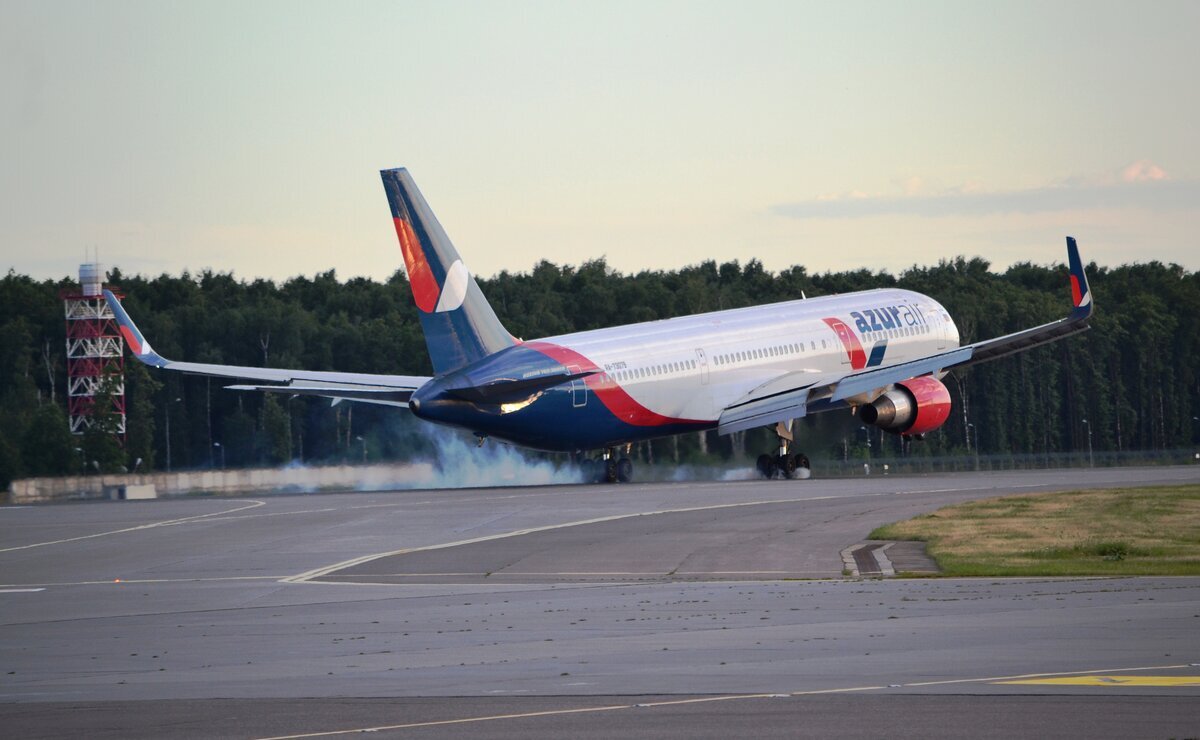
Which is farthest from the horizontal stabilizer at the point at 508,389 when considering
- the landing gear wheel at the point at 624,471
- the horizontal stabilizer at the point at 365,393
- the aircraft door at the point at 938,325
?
the aircraft door at the point at 938,325

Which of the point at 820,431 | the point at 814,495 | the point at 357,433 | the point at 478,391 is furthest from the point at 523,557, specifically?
the point at 357,433

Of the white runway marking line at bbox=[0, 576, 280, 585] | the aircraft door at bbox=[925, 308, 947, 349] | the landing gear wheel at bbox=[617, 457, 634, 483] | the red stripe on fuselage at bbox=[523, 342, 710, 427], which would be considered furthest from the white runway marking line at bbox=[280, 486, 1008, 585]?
the aircraft door at bbox=[925, 308, 947, 349]

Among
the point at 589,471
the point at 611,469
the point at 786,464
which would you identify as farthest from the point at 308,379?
the point at 786,464

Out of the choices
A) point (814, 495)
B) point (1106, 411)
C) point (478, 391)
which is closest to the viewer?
point (814, 495)

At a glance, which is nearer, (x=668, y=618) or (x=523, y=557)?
(x=668, y=618)

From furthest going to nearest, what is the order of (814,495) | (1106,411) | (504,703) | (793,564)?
(1106,411), (814,495), (793,564), (504,703)

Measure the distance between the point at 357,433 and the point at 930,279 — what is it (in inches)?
2309

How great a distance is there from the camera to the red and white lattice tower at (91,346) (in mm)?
88438

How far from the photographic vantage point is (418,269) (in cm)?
4147

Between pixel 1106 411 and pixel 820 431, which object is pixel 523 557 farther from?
pixel 1106 411

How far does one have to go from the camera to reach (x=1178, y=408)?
120812mm

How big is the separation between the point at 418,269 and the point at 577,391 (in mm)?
5672

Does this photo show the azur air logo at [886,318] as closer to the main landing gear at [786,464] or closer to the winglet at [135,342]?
the main landing gear at [786,464]

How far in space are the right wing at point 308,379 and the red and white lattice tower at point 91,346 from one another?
4224 centimetres
